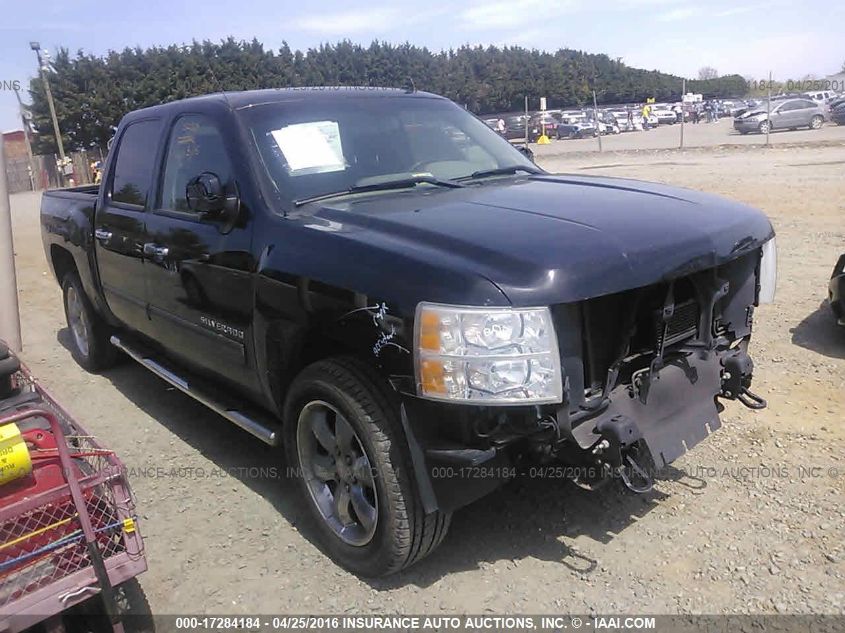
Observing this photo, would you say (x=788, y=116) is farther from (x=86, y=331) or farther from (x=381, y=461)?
(x=381, y=461)

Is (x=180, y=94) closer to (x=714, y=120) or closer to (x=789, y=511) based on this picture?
(x=714, y=120)

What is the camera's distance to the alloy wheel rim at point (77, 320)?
5.89 m

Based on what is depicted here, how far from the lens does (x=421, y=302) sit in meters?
2.49

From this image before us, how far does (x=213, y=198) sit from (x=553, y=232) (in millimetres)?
1624

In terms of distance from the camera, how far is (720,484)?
360 centimetres

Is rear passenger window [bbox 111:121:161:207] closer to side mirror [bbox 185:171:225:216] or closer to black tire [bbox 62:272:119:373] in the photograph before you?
side mirror [bbox 185:171:225:216]

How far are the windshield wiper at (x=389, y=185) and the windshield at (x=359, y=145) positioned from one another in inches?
0.7

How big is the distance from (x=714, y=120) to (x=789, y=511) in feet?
168

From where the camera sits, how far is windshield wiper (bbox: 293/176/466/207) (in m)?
3.38

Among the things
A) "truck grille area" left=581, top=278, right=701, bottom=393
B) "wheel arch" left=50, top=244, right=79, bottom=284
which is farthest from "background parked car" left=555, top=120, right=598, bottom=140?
"truck grille area" left=581, top=278, right=701, bottom=393

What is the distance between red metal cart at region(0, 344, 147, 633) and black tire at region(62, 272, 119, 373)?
127 inches

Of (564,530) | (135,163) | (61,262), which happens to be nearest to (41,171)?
(61,262)

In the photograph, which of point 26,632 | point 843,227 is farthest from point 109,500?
point 843,227

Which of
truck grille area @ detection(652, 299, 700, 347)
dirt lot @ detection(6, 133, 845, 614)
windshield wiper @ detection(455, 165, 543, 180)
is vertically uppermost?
windshield wiper @ detection(455, 165, 543, 180)
